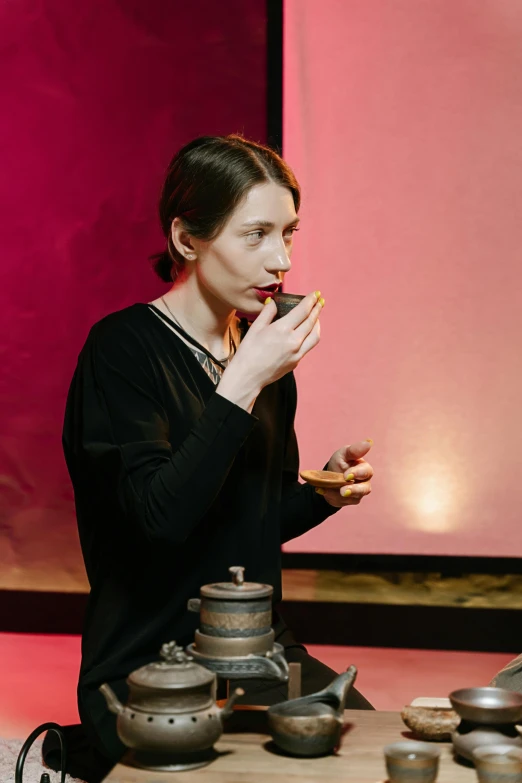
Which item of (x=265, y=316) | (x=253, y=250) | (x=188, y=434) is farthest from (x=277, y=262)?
(x=188, y=434)

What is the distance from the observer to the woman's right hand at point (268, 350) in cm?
177

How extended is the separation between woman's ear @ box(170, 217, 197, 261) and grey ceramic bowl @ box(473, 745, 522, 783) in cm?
118

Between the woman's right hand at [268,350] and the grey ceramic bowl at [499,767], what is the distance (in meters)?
0.70

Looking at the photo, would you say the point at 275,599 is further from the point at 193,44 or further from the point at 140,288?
the point at 193,44

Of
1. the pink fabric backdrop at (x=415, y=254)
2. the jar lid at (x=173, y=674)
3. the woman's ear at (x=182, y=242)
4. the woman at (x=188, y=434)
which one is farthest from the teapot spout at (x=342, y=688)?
the pink fabric backdrop at (x=415, y=254)

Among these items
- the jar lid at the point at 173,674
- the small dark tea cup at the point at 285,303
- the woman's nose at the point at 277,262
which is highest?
the woman's nose at the point at 277,262

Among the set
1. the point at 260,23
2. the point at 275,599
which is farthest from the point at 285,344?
the point at 260,23

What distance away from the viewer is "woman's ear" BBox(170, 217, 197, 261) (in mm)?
2146

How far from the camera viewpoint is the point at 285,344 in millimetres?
1843

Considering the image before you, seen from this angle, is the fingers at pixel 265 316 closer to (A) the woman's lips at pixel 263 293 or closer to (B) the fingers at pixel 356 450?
(A) the woman's lips at pixel 263 293

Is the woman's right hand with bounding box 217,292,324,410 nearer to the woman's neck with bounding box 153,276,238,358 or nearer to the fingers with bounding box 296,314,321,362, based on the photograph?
the fingers with bounding box 296,314,321,362

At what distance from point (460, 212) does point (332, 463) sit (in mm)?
1892

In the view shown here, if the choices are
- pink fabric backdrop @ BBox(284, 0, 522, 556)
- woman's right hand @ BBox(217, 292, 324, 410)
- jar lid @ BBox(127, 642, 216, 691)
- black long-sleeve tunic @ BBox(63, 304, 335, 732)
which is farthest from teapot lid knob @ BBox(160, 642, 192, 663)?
pink fabric backdrop @ BBox(284, 0, 522, 556)

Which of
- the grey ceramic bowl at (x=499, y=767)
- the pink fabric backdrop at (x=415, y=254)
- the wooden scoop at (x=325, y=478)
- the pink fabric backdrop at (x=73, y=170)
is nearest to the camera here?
the grey ceramic bowl at (x=499, y=767)
